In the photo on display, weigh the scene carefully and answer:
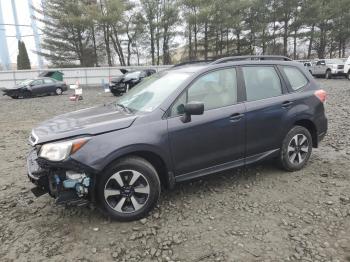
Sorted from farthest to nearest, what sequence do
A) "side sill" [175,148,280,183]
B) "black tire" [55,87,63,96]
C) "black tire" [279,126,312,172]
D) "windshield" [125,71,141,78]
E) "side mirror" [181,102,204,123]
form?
1. "black tire" [55,87,63,96]
2. "windshield" [125,71,141,78]
3. "black tire" [279,126,312,172]
4. "side sill" [175,148,280,183]
5. "side mirror" [181,102,204,123]

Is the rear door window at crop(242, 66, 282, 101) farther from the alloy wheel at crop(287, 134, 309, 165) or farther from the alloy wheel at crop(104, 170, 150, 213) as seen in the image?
the alloy wheel at crop(104, 170, 150, 213)

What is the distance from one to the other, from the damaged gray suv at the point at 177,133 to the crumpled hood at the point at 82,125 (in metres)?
0.01

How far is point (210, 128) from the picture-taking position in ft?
12.3

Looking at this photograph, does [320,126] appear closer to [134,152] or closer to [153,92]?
[153,92]

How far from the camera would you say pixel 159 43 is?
38531 millimetres

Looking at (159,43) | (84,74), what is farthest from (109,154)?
(159,43)

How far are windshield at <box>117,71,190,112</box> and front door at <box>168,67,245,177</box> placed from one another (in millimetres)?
213

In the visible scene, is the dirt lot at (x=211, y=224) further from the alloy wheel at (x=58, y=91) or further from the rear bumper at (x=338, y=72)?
the rear bumper at (x=338, y=72)

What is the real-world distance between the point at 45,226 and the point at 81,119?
1231 mm

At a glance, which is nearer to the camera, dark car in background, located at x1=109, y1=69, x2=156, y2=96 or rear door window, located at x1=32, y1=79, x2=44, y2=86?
dark car in background, located at x1=109, y1=69, x2=156, y2=96

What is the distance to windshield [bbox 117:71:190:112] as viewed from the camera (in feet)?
12.4

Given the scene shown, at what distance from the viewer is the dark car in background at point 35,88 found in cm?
1864

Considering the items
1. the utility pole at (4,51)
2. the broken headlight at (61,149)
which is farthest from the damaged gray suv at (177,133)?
the utility pole at (4,51)

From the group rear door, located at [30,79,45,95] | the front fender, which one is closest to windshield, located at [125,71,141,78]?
rear door, located at [30,79,45,95]
